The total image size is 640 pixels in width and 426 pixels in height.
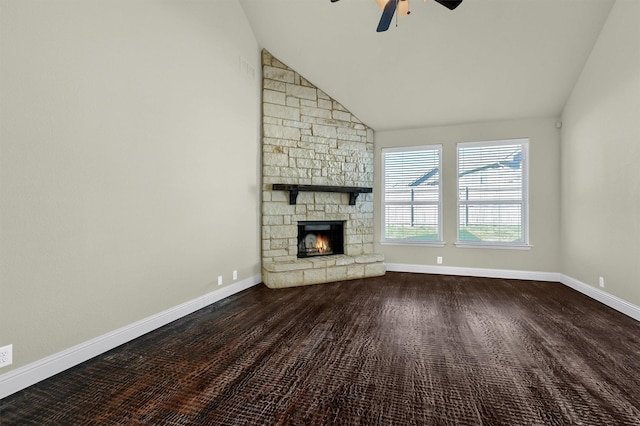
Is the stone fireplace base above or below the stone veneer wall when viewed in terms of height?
below

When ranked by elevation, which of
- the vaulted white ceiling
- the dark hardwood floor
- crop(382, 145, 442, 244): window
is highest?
the vaulted white ceiling

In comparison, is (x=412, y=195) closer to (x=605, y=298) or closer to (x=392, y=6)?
(x=605, y=298)

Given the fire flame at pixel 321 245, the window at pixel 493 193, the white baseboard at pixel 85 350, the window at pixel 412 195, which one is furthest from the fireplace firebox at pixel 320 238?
the window at pixel 493 193

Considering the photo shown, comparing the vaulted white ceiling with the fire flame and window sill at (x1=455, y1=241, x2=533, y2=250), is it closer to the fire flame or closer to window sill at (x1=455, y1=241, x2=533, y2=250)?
window sill at (x1=455, y1=241, x2=533, y2=250)

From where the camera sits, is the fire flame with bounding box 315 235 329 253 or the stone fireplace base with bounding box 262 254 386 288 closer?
the stone fireplace base with bounding box 262 254 386 288

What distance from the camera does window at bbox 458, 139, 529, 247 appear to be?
15.9 ft

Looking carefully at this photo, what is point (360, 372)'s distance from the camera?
2008 mm

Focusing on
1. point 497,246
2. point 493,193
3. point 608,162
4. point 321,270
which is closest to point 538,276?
point 497,246

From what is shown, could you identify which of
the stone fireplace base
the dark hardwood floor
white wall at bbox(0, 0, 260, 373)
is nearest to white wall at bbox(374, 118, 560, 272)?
the stone fireplace base

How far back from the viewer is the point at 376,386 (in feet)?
6.07

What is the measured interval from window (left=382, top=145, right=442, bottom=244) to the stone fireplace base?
28.7 inches

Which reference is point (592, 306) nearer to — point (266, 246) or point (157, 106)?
point (266, 246)

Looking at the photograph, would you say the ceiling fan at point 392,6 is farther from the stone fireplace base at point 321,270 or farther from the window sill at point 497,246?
the window sill at point 497,246

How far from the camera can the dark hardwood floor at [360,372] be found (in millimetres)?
1595
